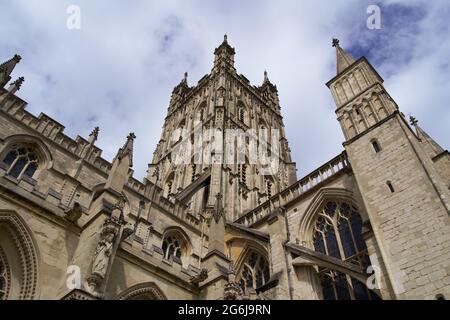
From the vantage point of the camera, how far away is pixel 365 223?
10.4 meters

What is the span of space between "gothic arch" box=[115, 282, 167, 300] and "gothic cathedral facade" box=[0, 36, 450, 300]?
0.04m

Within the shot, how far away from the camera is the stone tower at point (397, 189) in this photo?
26.7 feet

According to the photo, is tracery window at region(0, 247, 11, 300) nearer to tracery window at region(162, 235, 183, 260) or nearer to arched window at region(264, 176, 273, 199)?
tracery window at region(162, 235, 183, 260)

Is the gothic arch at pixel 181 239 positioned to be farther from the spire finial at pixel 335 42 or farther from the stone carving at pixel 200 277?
the spire finial at pixel 335 42

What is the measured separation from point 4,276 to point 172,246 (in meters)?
8.87

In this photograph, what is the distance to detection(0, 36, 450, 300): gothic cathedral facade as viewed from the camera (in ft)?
27.6

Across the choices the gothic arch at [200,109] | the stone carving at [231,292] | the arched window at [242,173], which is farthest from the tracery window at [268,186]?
the stone carving at [231,292]

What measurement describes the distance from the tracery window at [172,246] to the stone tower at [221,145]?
86.7 inches

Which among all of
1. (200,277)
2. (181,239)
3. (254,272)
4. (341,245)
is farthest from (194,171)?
(341,245)

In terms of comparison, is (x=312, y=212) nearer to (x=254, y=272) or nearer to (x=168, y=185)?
(x=254, y=272)

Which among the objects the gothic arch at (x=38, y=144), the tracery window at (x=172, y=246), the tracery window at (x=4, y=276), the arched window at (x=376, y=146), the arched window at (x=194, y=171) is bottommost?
the tracery window at (x=4, y=276)
